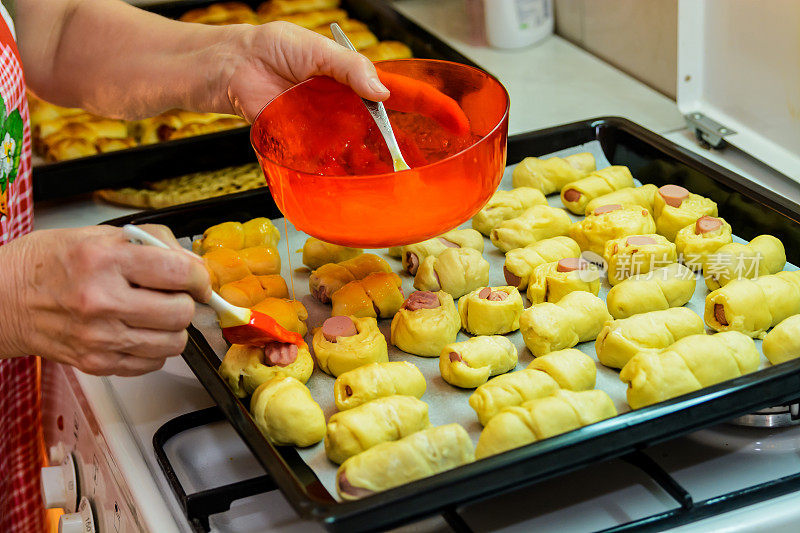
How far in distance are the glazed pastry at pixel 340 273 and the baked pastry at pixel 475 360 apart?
276 millimetres

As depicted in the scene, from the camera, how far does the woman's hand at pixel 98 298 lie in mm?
1021

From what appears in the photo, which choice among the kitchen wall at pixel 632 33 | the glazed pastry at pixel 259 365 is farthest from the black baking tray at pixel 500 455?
the kitchen wall at pixel 632 33

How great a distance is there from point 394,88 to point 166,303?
59cm

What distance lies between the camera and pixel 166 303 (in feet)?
3.40

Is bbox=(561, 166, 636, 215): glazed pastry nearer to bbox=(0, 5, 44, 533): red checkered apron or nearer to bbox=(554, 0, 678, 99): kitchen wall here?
bbox=(554, 0, 678, 99): kitchen wall

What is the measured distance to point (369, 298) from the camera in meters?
1.46

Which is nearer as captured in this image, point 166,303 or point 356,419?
point 166,303

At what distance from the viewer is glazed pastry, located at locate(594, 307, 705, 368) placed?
50.0 inches

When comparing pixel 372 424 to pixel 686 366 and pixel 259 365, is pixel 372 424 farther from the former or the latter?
pixel 686 366

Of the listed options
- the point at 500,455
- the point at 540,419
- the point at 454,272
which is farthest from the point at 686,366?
the point at 454,272

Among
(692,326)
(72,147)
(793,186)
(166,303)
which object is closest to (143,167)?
(72,147)

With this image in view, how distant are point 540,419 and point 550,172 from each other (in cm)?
77

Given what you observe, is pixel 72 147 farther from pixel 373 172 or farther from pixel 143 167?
pixel 373 172

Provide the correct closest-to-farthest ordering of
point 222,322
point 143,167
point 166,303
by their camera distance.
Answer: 1. point 166,303
2. point 222,322
3. point 143,167
